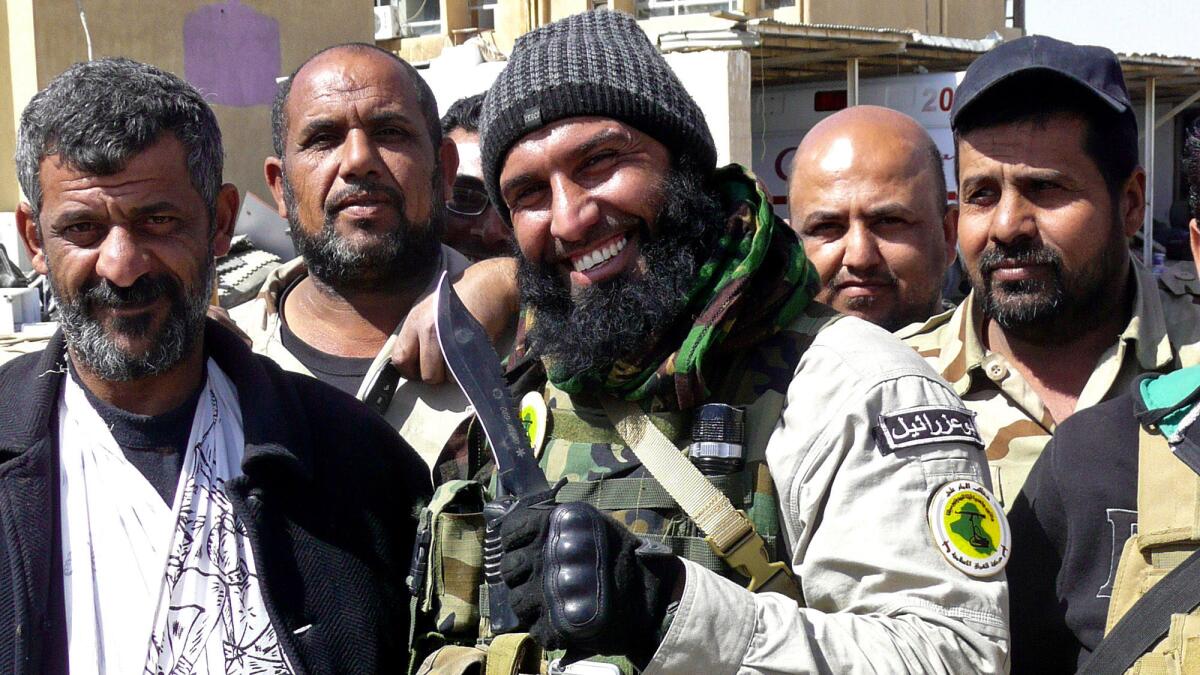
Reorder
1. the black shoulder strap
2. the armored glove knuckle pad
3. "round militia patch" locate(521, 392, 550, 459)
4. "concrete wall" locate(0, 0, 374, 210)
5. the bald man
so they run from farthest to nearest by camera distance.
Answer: "concrete wall" locate(0, 0, 374, 210) < the bald man < "round militia patch" locate(521, 392, 550, 459) < the black shoulder strap < the armored glove knuckle pad

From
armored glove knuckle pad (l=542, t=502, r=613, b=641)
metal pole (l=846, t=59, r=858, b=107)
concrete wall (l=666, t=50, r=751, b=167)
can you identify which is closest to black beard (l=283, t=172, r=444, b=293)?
armored glove knuckle pad (l=542, t=502, r=613, b=641)

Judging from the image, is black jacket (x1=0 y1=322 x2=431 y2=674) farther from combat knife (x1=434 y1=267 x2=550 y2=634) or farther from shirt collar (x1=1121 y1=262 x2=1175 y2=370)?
shirt collar (x1=1121 y1=262 x2=1175 y2=370)

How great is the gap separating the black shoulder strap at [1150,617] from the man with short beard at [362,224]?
1.63m

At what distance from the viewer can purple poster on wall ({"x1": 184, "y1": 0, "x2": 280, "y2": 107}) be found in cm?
1046

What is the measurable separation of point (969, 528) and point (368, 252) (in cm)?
179

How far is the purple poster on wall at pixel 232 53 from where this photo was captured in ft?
34.3

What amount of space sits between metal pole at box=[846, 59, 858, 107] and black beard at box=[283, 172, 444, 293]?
9257 mm

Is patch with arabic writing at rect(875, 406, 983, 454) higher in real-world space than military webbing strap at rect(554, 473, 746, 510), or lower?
higher

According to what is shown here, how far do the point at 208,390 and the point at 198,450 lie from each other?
0.51ft

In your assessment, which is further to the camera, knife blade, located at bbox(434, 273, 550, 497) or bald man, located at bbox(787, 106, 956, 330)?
bald man, located at bbox(787, 106, 956, 330)

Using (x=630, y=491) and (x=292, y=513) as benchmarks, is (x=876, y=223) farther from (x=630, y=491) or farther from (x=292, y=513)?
(x=292, y=513)

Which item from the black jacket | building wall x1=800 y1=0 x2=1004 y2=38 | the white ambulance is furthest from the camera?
building wall x1=800 y1=0 x2=1004 y2=38

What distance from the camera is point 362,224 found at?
10.6 ft

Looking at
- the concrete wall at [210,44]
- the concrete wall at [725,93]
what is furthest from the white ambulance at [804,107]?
the concrete wall at [210,44]
